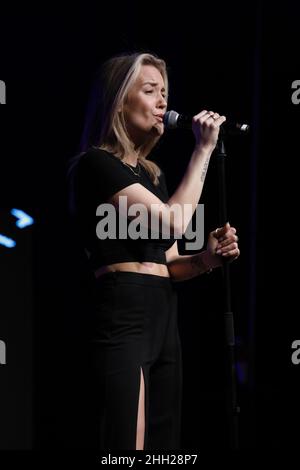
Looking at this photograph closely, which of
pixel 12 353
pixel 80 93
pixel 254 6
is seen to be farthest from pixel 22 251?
pixel 254 6

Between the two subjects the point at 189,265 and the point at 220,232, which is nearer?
the point at 220,232

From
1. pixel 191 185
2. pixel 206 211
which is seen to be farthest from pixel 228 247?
pixel 206 211

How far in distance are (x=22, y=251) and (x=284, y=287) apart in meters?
1.04

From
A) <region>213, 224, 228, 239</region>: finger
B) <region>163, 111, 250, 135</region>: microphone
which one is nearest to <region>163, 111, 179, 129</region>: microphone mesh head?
<region>163, 111, 250, 135</region>: microphone

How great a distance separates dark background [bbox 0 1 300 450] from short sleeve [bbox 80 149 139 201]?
0.96m

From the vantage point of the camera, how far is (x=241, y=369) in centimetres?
285

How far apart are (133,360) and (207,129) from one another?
0.55 meters

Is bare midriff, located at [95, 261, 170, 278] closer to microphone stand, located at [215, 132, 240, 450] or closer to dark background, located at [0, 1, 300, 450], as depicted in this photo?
microphone stand, located at [215, 132, 240, 450]

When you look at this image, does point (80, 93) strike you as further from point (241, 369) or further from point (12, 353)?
point (241, 369)

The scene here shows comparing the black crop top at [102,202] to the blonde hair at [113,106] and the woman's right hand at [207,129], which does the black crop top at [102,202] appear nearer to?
the blonde hair at [113,106]

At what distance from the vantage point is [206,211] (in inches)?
112

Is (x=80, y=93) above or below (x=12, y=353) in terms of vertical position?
above

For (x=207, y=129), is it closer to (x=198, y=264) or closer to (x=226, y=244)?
(x=226, y=244)

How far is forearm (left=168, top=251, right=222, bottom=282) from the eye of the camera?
1.81 meters
